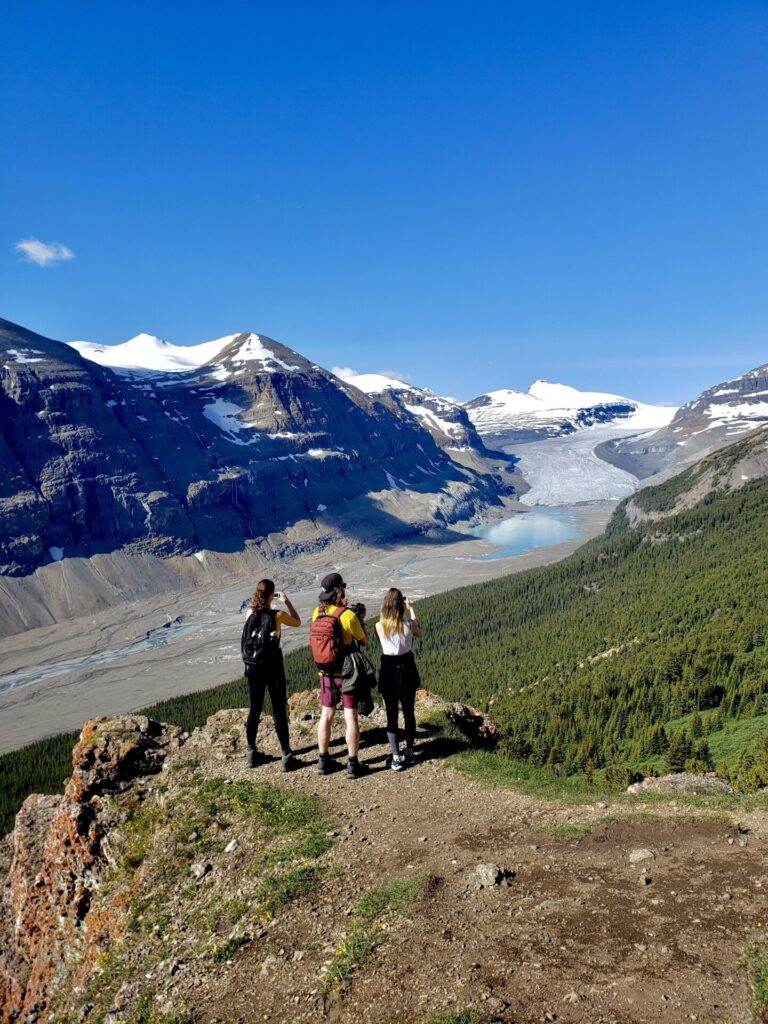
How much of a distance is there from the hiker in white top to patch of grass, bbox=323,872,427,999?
4.19 m

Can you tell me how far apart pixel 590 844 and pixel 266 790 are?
7.29m

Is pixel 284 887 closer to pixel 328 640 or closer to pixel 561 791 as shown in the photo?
pixel 328 640

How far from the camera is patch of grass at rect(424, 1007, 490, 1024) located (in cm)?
643

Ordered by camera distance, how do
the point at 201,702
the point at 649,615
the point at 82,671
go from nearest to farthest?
the point at 649,615, the point at 201,702, the point at 82,671

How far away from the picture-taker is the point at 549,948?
7488 millimetres

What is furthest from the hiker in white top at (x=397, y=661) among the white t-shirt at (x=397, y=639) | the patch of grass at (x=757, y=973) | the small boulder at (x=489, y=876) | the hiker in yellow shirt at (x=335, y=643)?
the patch of grass at (x=757, y=973)

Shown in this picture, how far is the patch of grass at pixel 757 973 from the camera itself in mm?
6047

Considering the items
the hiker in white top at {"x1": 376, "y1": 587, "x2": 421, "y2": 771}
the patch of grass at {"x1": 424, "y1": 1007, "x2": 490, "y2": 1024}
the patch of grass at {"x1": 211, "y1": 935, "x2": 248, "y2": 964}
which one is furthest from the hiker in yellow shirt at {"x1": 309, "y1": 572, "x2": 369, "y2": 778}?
the patch of grass at {"x1": 424, "y1": 1007, "x2": 490, "y2": 1024}

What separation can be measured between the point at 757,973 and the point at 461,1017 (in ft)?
10.9

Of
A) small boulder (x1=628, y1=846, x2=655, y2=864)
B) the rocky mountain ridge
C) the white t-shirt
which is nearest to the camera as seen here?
the rocky mountain ridge

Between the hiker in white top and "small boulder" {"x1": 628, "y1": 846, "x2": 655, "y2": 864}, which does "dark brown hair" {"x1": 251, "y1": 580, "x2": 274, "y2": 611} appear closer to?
the hiker in white top

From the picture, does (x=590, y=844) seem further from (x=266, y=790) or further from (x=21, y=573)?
(x=21, y=573)

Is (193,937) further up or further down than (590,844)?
further down

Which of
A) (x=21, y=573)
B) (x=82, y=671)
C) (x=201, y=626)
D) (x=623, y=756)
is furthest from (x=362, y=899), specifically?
(x=21, y=573)
